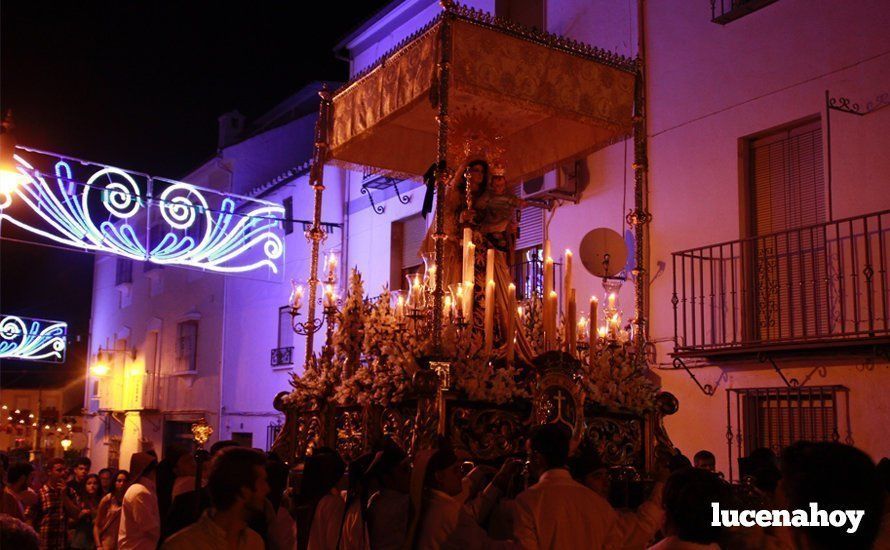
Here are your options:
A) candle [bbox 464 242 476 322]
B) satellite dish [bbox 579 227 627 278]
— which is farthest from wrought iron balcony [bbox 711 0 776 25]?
candle [bbox 464 242 476 322]

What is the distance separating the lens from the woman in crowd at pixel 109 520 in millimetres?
8852

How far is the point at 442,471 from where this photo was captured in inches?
178

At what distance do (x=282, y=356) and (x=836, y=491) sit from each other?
704 inches

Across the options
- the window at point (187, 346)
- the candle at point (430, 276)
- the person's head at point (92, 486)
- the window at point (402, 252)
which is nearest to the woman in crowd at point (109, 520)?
the person's head at point (92, 486)

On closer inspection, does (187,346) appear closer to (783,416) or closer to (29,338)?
(29,338)

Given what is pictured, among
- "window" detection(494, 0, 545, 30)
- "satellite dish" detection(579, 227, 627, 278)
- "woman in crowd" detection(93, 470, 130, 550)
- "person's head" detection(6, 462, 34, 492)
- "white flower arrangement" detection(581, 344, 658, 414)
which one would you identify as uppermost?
"window" detection(494, 0, 545, 30)

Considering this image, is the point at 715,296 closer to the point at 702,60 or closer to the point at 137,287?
the point at 702,60

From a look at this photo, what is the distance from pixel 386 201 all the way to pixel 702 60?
295 inches

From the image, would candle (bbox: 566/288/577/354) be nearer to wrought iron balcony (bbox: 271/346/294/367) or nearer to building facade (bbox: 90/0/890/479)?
building facade (bbox: 90/0/890/479)

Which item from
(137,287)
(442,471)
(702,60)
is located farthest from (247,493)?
(137,287)

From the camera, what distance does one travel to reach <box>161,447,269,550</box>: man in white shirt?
345 centimetres

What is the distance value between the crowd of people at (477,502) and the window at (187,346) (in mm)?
17707

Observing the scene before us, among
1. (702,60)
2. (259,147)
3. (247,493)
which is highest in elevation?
(259,147)

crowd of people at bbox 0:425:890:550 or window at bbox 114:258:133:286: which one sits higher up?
window at bbox 114:258:133:286
